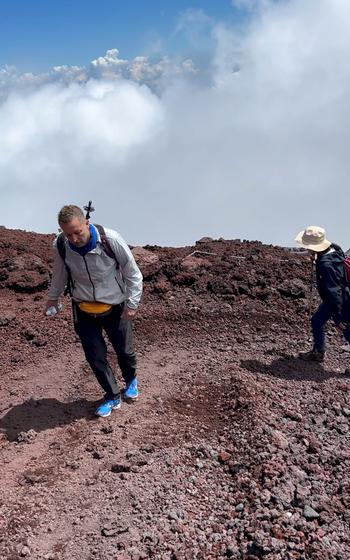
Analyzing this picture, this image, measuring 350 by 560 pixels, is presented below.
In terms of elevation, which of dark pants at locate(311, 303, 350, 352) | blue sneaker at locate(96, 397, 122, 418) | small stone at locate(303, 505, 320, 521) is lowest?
small stone at locate(303, 505, 320, 521)

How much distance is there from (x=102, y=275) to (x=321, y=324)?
11.0 feet

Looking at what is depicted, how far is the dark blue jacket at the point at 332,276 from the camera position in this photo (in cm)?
639

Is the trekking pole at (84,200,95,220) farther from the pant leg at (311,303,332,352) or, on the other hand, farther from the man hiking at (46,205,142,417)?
the pant leg at (311,303,332,352)

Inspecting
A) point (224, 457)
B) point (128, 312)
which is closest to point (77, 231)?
point (128, 312)

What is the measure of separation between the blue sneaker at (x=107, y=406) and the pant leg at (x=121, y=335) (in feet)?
1.20

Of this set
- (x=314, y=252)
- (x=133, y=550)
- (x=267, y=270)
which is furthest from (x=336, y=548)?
(x=267, y=270)

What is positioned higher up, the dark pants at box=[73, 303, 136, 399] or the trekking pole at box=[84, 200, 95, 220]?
the trekking pole at box=[84, 200, 95, 220]

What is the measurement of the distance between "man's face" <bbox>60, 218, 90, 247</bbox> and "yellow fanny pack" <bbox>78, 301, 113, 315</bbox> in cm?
70

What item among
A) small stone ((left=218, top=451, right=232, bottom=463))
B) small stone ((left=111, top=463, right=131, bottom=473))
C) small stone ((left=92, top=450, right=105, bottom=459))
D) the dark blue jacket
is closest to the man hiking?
small stone ((left=92, top=450, right=105, bottom=459))

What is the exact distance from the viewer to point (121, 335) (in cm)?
569

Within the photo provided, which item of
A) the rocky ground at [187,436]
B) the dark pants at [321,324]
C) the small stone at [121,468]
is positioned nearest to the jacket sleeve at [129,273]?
the rocky ground at [187,436]

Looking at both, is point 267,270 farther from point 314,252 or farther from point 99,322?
point 99,322

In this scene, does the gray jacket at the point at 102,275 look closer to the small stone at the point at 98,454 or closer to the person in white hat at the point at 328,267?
the small stone at the point at 98,454

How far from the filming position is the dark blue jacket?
21.0ft
